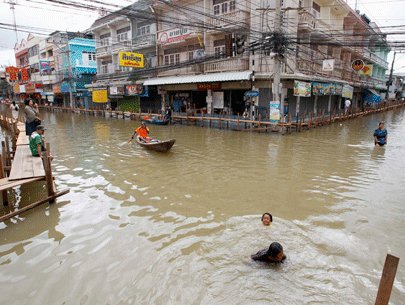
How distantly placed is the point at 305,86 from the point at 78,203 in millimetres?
17813

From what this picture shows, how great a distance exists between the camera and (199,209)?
25.8ft

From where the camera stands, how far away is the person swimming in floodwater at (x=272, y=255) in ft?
16.9

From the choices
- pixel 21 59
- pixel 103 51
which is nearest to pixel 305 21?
pixel 103 51

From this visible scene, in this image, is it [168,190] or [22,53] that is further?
[22,53]

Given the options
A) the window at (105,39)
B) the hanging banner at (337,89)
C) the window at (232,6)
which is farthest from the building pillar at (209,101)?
the window at (105,39)

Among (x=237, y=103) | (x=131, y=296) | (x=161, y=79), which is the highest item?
(x=161, y=79)

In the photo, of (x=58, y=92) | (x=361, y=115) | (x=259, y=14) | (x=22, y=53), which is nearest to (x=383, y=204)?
(x=259, y=14)

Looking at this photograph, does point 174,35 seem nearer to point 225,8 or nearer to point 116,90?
point 225,8

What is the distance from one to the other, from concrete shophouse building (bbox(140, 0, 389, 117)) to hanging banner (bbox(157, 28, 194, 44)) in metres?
0.02

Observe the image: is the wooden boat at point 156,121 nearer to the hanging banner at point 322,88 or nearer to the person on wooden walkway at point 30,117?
the hanging banner at point 322,88

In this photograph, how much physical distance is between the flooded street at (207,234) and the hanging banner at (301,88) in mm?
8370

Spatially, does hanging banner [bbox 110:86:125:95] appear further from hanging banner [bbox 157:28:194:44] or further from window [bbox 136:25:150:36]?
hanging banner [bbox 157:28:194:44]

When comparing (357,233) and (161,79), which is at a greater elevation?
(161,79)

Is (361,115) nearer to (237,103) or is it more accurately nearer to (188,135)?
(237,103)
